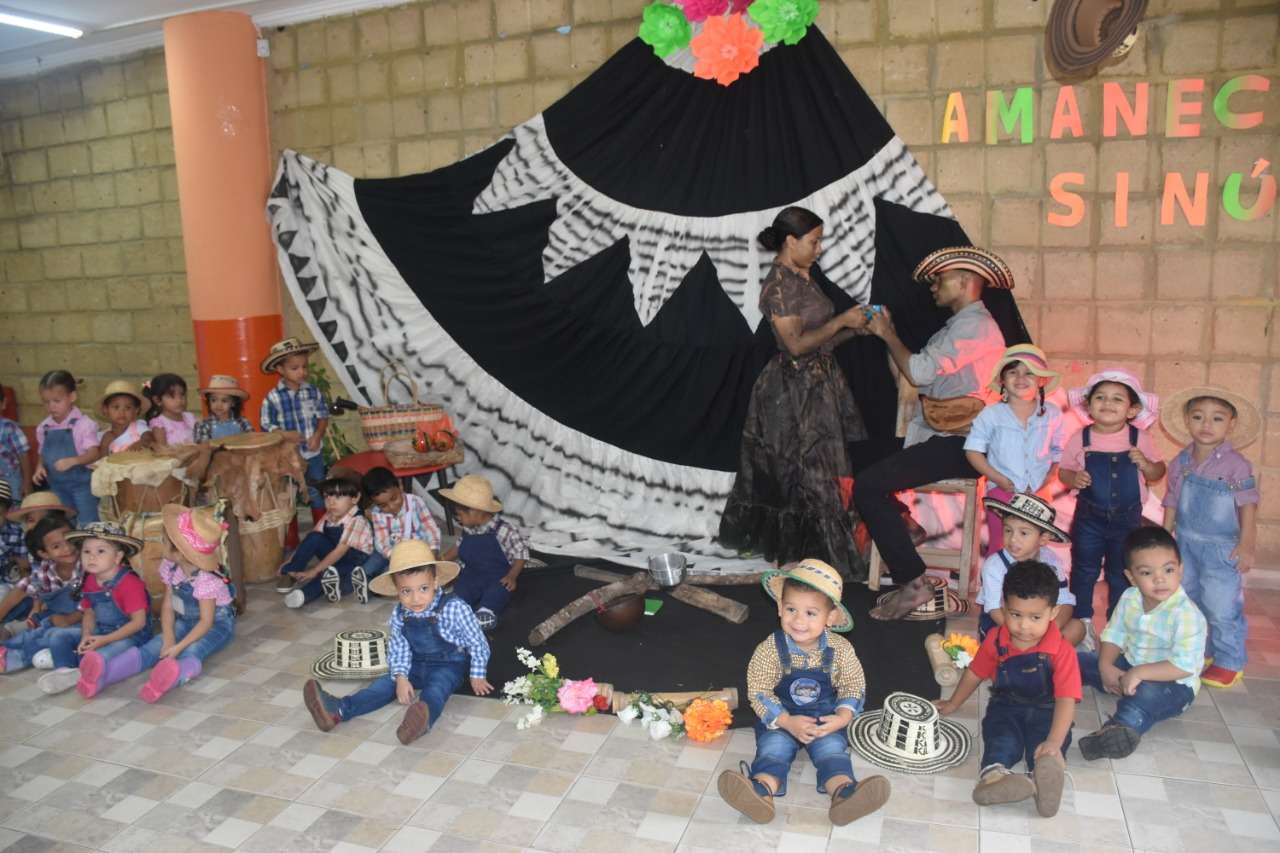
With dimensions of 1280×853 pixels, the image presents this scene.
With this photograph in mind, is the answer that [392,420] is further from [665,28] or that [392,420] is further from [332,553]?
[665,28]

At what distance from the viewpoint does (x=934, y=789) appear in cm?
306

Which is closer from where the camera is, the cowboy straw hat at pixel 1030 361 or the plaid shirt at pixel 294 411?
the cowboy straw hat at pixel 1030 361

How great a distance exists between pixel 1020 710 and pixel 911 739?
1.24 ft

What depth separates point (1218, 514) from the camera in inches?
148

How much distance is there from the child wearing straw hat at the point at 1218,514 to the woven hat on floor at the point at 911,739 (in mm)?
1186

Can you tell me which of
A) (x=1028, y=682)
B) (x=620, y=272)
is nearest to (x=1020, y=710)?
(x=1028, y=682)

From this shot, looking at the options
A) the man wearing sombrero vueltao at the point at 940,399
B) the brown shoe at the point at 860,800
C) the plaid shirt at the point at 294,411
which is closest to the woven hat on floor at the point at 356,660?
the plaid shirt at the point at 294,411

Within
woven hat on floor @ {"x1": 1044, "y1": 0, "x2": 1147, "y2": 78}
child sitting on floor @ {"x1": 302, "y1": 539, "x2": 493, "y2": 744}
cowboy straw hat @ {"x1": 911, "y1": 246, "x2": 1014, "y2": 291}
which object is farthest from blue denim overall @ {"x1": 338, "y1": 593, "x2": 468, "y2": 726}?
woven hat on floor @ {"x1": 1044, "y1": 0, "x2": 1147, "y2": 78}

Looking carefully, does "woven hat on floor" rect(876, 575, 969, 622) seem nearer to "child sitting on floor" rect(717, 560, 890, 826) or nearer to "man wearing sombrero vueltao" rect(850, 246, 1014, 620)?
"man wearing sombrero vueltao" rect(850, 246, 1014, 620)

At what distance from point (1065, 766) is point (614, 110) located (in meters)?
3.99

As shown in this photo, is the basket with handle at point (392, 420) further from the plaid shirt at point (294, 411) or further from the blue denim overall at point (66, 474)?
the blue denim overall at point (66, 474)

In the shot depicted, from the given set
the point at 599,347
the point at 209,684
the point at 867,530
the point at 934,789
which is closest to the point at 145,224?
the point at 599,347

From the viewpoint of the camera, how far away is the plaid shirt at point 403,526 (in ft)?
16.4

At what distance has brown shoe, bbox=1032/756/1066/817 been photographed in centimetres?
287
